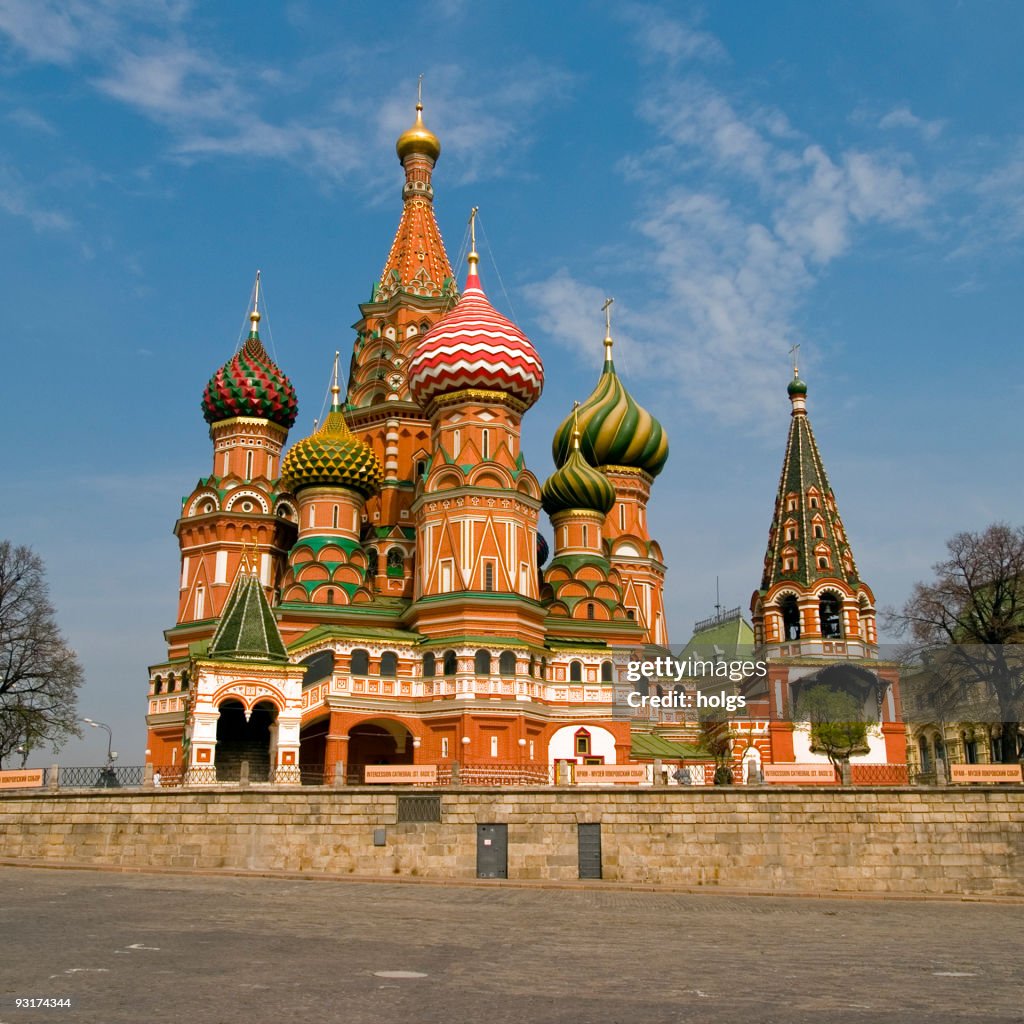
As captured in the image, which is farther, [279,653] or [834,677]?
[834,677]

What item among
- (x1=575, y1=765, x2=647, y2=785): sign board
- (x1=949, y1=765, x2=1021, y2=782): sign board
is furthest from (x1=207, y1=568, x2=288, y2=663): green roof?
(x1=949, y1=765, x2=1021, y2=782): sign board

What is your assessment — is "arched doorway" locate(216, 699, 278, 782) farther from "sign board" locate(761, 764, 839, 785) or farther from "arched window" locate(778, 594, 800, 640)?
"arched window" locate(778, 594, 800, 640)

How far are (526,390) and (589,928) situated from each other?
25777 mm

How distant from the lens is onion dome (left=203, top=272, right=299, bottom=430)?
41812 millimetres

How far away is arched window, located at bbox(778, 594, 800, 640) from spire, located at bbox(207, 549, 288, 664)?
20.9 metres

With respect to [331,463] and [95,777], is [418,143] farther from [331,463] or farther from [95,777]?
[95,777]

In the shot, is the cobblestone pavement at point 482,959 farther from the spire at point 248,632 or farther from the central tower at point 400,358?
the central tower at point 400,358

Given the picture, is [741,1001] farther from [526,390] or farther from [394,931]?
[526,390]

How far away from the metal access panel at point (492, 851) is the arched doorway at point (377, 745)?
12314 millimetres

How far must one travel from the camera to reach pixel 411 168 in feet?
165

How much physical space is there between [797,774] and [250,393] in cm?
2515

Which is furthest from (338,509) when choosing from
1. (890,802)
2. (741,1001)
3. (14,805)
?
(741,1001)

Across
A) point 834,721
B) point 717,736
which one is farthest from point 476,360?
point 834,721

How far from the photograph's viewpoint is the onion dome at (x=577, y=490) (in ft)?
141
